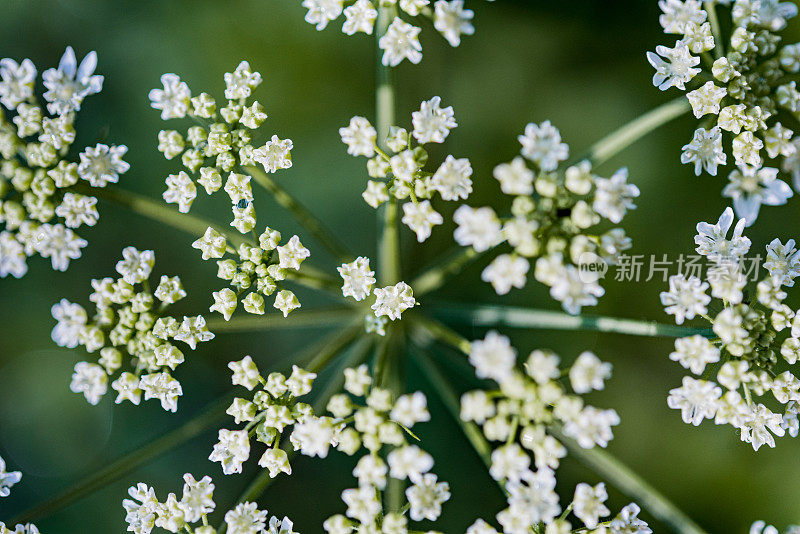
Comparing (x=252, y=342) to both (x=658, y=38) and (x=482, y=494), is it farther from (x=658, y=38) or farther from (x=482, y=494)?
(x=658, y=38)

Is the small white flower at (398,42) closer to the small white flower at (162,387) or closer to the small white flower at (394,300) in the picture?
the small white flower at (394,300)

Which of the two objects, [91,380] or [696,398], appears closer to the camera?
[696,398]

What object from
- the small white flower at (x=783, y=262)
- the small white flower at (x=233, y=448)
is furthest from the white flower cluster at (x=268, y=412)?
the small white flower at (x=783, y=262)

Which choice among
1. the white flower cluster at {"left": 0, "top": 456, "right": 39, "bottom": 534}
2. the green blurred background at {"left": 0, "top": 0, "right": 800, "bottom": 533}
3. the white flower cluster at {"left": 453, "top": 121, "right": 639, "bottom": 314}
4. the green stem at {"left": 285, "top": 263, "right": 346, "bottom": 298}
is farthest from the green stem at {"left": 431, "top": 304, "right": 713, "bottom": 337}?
the white flower cluster at {"left": 0, "top": 456, "right": 39, "bottom": 534}

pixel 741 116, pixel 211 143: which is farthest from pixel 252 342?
pixel 741 116

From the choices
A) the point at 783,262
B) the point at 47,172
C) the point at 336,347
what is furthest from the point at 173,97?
the point at 783,262

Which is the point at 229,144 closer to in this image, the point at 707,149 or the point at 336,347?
the point at 336,347
